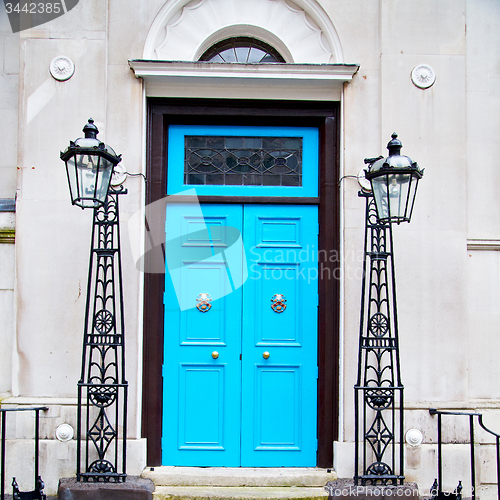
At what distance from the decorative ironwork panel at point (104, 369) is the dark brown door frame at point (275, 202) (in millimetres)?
316

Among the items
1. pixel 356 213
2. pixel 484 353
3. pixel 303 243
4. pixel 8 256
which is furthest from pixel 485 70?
pixel 8 256

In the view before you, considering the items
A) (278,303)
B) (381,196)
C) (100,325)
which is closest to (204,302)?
(278,303)

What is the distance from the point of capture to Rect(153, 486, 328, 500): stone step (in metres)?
4.01

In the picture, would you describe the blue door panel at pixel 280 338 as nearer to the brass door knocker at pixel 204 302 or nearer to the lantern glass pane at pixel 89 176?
the brass door knocker at pixel 204 302

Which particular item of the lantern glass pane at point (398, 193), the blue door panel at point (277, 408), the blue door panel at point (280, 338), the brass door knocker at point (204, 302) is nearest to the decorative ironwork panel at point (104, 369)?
the brass door knocker at point (204, 302)

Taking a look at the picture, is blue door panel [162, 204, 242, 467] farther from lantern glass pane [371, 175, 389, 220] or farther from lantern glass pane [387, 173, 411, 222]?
lantern glass pane [387, 173, 411, 222]

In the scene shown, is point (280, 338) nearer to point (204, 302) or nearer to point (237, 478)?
point (204, 302)

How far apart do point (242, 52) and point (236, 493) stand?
4.44m

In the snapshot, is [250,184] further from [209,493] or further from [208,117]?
[209,493]

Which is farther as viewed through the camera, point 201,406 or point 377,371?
point 201,406

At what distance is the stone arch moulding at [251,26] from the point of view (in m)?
4.61

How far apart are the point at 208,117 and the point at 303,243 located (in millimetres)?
1642

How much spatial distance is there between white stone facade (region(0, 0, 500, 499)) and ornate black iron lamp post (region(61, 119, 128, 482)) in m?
0.15

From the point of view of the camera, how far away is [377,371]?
4016 millimetres
